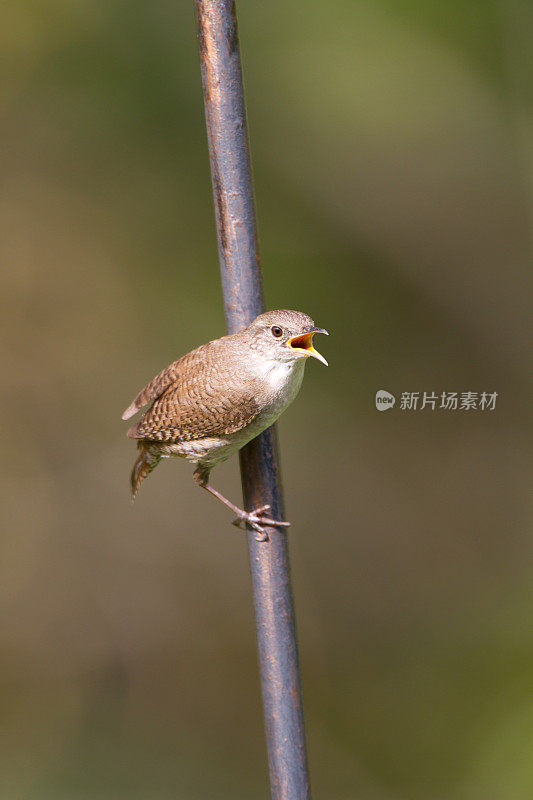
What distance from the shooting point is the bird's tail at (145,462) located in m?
1.69

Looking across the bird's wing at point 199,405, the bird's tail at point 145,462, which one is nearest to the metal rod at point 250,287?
the bird's wing at point 199,405

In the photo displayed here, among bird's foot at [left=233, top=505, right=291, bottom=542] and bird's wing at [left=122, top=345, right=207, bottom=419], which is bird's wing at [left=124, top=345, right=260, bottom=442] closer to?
bird's wing at [left=122, top=345, right=207, bottom=419]

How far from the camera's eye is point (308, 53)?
8.52ft

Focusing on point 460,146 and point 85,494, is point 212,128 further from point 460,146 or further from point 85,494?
point 85,494

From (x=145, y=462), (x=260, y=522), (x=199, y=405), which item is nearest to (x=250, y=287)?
(x=199, y=405)

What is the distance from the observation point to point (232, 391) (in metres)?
1.44

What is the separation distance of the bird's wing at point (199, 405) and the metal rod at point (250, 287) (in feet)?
0.42

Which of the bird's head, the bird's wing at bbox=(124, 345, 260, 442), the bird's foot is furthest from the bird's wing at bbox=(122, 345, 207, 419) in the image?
the bird's foot

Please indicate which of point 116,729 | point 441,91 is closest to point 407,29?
point 441,91

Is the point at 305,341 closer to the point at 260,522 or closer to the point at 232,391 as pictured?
the point at 232,391

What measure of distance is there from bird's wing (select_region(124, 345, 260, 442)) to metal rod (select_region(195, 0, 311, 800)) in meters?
0.13

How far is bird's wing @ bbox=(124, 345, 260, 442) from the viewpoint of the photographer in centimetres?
142

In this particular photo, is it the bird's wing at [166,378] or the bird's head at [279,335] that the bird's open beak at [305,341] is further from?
the bird's wing at [166,378]

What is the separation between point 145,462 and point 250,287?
53cm
